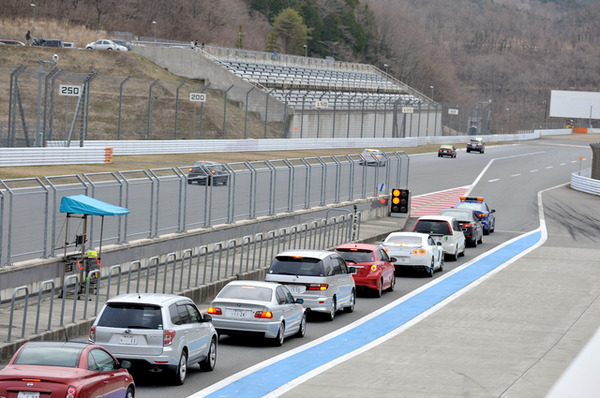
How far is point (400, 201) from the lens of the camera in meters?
39.7

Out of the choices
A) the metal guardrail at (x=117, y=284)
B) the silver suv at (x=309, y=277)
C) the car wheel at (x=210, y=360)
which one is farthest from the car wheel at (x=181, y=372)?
the silver suv at (x=309, y=277)

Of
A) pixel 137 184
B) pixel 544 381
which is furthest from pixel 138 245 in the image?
pixel 544 381

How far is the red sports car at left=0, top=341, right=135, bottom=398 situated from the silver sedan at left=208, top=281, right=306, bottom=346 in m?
5.46

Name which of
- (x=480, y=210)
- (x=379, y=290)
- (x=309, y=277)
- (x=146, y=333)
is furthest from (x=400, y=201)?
(x=146, y=333)

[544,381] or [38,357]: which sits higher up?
[38,357]

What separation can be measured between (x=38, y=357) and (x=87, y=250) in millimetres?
10228

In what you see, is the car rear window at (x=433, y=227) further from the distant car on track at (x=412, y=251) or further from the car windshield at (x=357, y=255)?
the car windshield at (x=357, y=255)

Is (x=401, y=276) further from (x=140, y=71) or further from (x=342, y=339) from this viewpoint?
(x=140, y=71)

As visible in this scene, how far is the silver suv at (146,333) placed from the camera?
12.5m

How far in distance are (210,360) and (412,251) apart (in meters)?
13.6

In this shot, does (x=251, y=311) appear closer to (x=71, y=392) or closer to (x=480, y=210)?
(x=71, y=392)

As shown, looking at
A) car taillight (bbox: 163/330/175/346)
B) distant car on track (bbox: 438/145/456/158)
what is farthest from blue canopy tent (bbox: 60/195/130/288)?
distant car on track (bbox: 438/145/456/158)

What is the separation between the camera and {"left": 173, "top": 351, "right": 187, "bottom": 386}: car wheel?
12727 mm

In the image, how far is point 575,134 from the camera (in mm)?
148500
